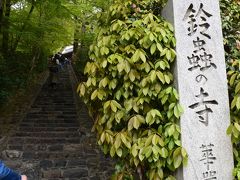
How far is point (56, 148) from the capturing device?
26.8 ft

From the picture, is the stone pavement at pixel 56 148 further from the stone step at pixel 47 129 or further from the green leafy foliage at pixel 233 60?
the green leafy foliage at pixel 233 60

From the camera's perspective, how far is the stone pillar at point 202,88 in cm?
391

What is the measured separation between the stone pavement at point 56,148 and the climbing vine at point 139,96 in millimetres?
2791

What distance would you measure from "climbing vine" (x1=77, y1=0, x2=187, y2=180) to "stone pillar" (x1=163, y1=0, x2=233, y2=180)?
14cm

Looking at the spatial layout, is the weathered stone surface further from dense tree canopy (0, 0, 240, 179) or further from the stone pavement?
dense tree canopy (0, 0, 240, 179)

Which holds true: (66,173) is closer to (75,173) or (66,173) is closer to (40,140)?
(75,173)

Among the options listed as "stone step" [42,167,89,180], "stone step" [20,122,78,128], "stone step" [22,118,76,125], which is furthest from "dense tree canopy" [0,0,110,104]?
"stone step" [42,167,89,180]

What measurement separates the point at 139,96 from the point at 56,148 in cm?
474

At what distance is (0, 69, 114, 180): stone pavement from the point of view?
272 inches

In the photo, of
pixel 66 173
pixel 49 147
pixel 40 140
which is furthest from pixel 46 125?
pixel 66 173

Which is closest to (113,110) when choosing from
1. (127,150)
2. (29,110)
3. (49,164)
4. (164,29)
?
(127,150)

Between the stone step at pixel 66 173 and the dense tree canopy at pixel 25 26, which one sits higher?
the dense tree canopy at pixel 25 26

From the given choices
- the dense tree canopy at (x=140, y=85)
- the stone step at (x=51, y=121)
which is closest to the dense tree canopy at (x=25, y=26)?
the stone step at (x=51, y=121)

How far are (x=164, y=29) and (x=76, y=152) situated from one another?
4.72 m
